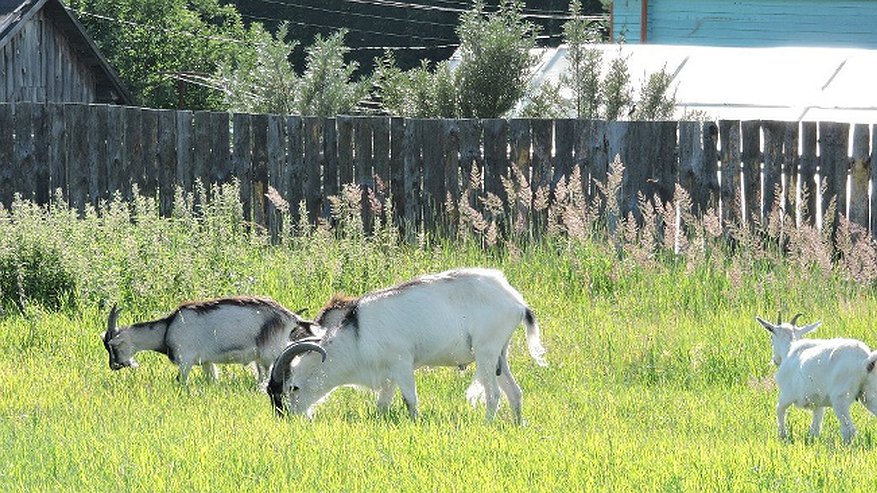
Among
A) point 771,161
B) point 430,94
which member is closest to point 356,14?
point 430,94

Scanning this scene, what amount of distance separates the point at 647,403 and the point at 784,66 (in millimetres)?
15935

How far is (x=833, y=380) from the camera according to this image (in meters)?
8.90

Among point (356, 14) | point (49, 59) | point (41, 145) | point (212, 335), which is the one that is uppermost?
point (356, 14)

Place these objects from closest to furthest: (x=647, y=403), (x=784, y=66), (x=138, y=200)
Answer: (x=647, y=403) → (x=138, y=200) → (x=784, y=66)

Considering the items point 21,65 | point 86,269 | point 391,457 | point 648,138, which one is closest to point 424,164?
point 648,138

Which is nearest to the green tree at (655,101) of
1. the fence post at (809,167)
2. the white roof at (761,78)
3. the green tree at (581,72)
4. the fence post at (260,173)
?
the white roof at (761,78)

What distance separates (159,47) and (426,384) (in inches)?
1479

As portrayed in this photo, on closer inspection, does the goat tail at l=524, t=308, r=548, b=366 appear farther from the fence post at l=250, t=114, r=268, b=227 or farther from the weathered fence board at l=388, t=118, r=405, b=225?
the fence post at l=250, t=114, r=268, b=227

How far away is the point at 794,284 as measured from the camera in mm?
Answer: 13930

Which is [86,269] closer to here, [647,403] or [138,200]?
[138,200]

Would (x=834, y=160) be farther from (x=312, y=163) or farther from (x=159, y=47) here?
(x=159, y=47)

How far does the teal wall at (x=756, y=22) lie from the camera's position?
32.2 m

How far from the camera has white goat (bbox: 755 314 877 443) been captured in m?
8.87

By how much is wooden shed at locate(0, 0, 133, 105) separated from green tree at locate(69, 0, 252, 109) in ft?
42.2
